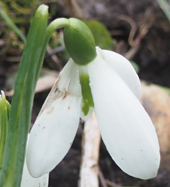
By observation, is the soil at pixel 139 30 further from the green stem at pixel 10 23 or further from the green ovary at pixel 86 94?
the green ovary at pixel 86 94

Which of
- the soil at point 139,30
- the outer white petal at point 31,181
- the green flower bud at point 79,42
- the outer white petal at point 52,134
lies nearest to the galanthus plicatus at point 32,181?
the outer white petal at point 31,181

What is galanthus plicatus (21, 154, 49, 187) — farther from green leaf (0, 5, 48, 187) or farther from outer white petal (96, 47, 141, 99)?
outer white petal (96, 47, 141, 99)

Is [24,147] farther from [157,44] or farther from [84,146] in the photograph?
[157,44]

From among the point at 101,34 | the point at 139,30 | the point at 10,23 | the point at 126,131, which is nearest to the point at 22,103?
the point at 126,131

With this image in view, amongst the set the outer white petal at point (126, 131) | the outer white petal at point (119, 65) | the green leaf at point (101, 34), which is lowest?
the green leaf at point (101, 34)

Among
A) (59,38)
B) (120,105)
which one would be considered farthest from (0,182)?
(59,38)
